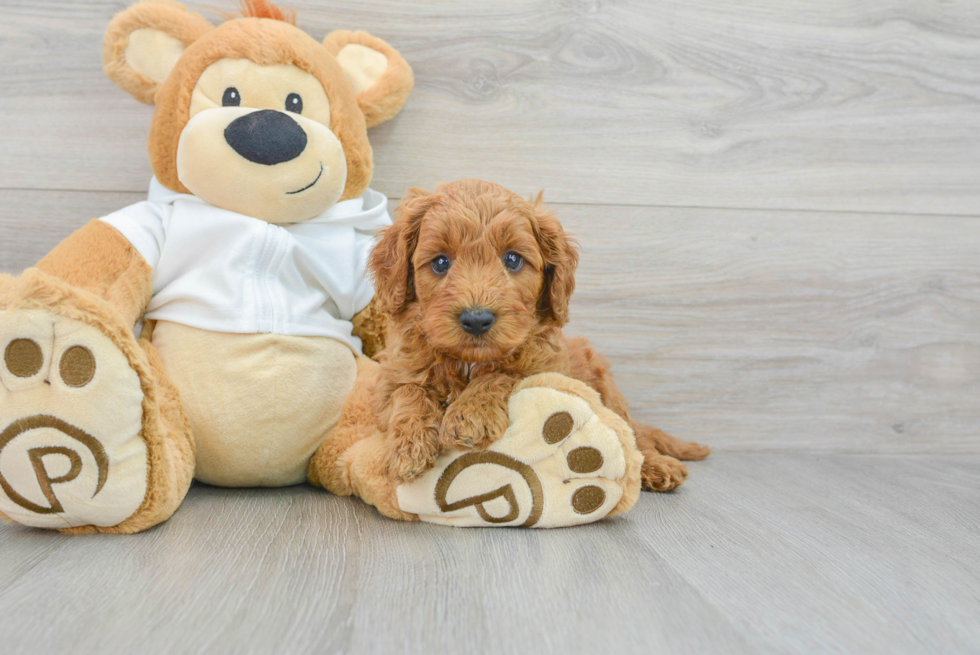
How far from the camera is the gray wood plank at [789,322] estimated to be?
196cm

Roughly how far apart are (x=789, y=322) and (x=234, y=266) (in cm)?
153

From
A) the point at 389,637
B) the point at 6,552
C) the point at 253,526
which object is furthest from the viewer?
the point at 253,526

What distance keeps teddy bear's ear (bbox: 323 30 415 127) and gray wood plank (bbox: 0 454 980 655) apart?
0.96 metres

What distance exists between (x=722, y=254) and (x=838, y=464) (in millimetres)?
676

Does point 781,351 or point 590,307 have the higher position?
point 590,307

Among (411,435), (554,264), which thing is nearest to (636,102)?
(554,264)

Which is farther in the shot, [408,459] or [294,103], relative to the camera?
[294,103]

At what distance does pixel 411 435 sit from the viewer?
4.04 feet

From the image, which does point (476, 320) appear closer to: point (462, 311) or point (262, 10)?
point (462, 311)

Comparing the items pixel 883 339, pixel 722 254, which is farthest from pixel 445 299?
pixel 883 339

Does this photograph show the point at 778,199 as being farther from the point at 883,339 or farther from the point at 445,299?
the point at 445,299

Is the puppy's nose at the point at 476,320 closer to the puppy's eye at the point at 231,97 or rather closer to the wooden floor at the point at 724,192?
the wooden floor at the point at 724,192

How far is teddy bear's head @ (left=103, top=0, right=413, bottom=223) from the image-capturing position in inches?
55.9

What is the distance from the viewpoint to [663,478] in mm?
1591
